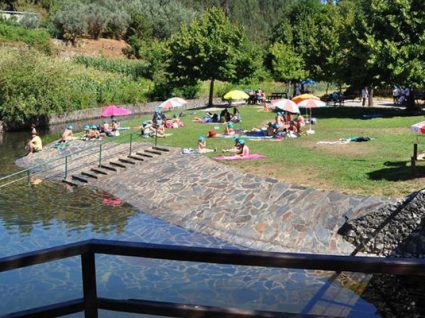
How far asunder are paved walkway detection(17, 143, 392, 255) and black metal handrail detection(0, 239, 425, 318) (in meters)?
11.2

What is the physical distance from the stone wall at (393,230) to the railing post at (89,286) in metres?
11.1

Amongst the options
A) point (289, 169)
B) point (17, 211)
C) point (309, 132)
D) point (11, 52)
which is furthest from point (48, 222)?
point (11, 52)

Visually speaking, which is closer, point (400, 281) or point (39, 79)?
point (400, 281)

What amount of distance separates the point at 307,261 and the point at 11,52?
138 feet

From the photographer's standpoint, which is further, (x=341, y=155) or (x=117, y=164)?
(x=117, y=164)

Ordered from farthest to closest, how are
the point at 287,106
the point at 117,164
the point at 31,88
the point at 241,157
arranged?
the point at 31,88
the point at 287,106
the point at 117,164
the point at 241,157

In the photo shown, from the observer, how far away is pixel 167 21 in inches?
3494

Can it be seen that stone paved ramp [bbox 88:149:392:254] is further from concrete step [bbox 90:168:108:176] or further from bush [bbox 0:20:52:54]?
bush [bbox 0:20:52:54]

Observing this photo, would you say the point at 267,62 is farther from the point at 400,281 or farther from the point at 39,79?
the point at 400,281

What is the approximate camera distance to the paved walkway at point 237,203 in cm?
1516

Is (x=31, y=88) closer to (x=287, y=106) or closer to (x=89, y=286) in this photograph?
(x=287, y=106)

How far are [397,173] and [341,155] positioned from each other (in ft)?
14.0

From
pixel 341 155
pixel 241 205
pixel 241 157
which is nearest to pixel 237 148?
pixel 241 157

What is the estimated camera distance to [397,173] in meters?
17.3
